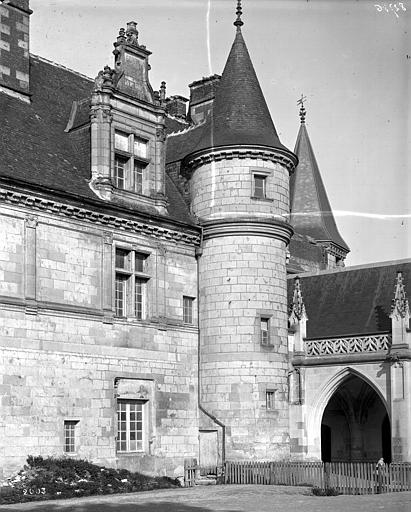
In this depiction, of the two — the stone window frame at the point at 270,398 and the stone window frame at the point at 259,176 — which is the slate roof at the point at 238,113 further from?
the stone window frame at the point at 270,398

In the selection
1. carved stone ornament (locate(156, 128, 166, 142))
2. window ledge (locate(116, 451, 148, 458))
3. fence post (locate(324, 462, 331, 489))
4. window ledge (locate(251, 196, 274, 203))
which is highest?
carved stone ornament (locate(156, 128, 166, 142))

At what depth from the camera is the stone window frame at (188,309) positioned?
2614cm

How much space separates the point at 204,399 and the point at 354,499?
24.6 ft

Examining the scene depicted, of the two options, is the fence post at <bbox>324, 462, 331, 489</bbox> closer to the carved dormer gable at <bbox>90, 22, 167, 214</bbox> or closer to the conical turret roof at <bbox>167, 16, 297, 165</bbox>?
the carved dormer gable at <bbox>90, 22, 167, 214</bbox>

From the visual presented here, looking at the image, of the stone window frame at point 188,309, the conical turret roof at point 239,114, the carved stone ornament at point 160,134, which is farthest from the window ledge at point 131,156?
the stone window frame at point 188,309

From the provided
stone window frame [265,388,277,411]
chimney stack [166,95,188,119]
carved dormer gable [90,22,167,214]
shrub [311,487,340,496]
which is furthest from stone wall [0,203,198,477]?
chimney stack [166,95,188,119]

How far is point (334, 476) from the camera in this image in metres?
22.3

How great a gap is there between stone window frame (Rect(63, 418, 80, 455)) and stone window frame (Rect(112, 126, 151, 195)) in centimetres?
637

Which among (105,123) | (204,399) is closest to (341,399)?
(204,399)

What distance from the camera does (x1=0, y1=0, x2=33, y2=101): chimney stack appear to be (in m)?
24.9

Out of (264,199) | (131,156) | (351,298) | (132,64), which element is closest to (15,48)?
(132,64)

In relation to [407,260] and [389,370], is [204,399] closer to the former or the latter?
[389,370]

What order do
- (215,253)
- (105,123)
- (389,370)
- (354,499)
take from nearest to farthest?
(354,499)
(105,123)
(215,253)
(389,370)

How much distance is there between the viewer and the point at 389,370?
1131 inches
